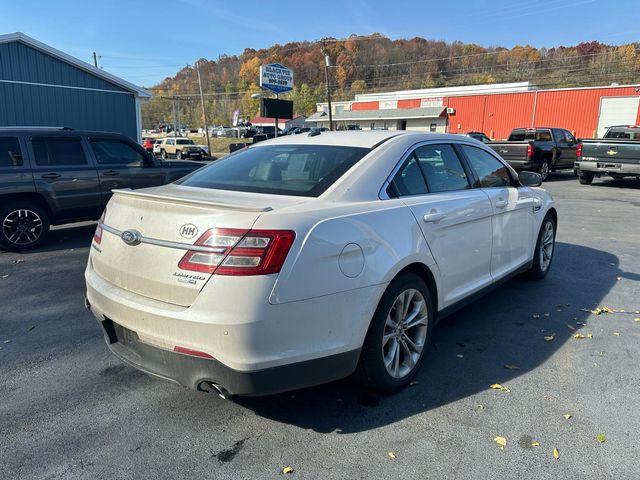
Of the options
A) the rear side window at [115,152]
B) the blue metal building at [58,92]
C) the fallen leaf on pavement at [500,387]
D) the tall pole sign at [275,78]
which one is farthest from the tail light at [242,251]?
the tall pole sign at [275,78]

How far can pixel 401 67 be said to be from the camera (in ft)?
254

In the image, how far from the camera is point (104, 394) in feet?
10.1

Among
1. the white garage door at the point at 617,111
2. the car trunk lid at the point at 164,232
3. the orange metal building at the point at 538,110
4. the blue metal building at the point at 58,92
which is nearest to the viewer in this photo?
the car trunk lid at the point at 164,232

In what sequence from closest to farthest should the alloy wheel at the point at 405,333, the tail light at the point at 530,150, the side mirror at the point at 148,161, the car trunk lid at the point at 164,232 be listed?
the car trunk lid at the point at 164,232 → the alloy wheel at the point at 405,333 → the side mirror at the point at 148,161 → the tail light at the point at 530,150

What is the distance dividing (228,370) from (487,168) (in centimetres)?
313

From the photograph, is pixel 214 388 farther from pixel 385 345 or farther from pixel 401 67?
A: pixel 401 67

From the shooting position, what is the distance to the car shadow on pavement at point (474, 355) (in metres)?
2.91

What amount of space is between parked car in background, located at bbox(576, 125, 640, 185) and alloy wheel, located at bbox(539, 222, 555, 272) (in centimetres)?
1128

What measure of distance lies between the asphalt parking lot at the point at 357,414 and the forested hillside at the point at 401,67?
58.4 m

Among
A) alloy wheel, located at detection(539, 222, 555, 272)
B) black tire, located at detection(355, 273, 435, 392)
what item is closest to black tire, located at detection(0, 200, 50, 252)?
black tire, located at detection(355, 273, 435, 392)

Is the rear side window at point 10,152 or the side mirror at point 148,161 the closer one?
the rear side window at point 10,152

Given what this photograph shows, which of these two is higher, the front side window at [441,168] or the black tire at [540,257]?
the front side window at [441,168]

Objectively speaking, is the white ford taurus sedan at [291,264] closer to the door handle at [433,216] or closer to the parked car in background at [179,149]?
the door handle at [433,216]

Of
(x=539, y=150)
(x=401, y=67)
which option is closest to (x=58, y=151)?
(x=539, y=150)
